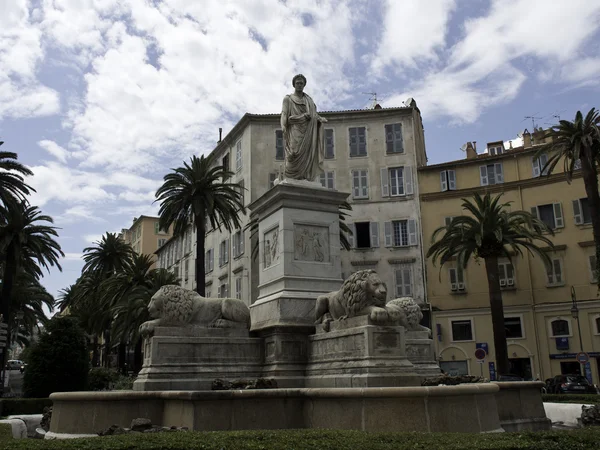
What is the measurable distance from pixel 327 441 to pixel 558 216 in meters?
40.3

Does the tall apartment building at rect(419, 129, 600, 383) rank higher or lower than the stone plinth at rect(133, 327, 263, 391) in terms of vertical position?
higher

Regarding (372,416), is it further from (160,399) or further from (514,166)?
(514,166)

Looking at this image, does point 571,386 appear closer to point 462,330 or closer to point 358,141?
point 462,330

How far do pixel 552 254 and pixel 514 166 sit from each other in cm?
706

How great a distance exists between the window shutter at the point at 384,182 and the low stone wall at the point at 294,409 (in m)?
39.6

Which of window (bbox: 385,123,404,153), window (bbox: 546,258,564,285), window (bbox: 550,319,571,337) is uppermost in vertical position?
window (bbox: 385,123,404,153)

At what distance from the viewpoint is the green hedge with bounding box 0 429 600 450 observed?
6.05 metres

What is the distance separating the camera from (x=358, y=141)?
50.5 m

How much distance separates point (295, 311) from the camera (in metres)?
12.4

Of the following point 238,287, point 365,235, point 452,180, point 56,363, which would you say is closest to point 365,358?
point 56,363

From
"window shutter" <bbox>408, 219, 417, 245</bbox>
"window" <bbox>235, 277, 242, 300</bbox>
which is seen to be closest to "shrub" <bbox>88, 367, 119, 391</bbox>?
"window" <bbox>235, 277, 242, 300</bbox>

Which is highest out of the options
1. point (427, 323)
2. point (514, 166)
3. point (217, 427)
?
point (514, 166)

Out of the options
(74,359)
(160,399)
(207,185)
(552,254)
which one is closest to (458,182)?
(552,254)

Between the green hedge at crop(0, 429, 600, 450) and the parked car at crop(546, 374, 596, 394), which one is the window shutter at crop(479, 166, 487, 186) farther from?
the green hedge at crop(0, 429, 600, 450)
